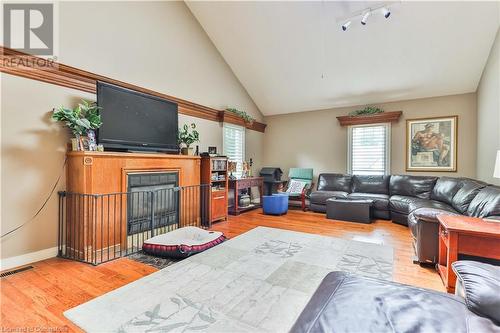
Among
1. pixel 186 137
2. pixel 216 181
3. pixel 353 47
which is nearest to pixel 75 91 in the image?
pixel 186 137

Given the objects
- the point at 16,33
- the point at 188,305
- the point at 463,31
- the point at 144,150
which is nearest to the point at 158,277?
the point at 188,305

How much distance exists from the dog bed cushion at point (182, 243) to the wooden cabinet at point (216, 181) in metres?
0.99

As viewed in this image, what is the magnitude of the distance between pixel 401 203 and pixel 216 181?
3592mm

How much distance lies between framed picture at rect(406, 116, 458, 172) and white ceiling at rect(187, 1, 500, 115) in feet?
2.11

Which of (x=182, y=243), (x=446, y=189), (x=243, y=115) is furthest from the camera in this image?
(x=243, y=115)

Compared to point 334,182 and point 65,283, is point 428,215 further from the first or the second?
point 65,283

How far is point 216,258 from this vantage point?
113 inches

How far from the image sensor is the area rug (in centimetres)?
173

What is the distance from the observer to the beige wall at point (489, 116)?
11.9ft

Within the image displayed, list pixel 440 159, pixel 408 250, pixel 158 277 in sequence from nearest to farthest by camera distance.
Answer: pixel 158 277 → pixel 408 250 → pixel 440 159

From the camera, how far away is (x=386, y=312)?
99 centimetres

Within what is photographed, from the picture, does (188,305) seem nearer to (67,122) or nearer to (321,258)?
(321,258)

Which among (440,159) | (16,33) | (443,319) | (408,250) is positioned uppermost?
(16,33)

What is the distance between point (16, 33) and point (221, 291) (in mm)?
3550
